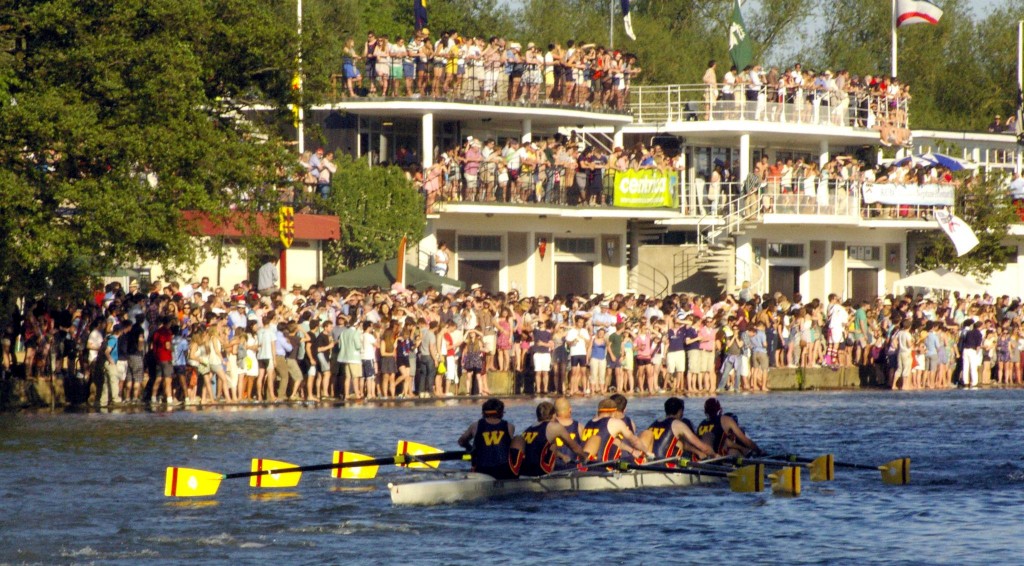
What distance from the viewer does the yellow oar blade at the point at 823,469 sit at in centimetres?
2138

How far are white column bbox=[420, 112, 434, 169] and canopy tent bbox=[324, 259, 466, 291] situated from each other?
5047 mm

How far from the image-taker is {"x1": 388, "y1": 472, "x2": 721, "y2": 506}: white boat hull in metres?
19.4

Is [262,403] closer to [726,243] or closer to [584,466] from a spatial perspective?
[584,466]

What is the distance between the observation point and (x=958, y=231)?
160 ft

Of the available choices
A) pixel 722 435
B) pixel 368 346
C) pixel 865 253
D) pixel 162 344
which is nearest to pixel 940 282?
pixel 865 253

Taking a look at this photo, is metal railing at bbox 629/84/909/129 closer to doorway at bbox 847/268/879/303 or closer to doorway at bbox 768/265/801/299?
doorway at bbox 768/265/801/299

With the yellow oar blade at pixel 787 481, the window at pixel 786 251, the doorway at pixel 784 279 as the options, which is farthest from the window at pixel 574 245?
the yellow oar blade at pixel 787 481

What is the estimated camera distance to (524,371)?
110 ft

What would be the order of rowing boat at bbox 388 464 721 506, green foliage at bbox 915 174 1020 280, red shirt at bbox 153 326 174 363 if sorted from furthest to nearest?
green foliage at bbox 915 174 1020 280 → red shirt at bbox 153 326 174 363 → rowing boat at bbox 388 464 721 506

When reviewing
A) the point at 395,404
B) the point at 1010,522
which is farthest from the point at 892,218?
the point at 1010,522

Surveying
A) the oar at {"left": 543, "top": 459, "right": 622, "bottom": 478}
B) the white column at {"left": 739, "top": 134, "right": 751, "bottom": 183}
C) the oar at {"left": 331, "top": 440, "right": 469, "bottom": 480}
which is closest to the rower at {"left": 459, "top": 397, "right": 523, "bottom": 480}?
the oar at {"left": 331, "top": 440, "right": 469, "bottom": 480}

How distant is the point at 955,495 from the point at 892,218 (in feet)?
98.5

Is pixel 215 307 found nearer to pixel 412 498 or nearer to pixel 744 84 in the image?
pixel 412 498

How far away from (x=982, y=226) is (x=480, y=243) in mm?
17245
